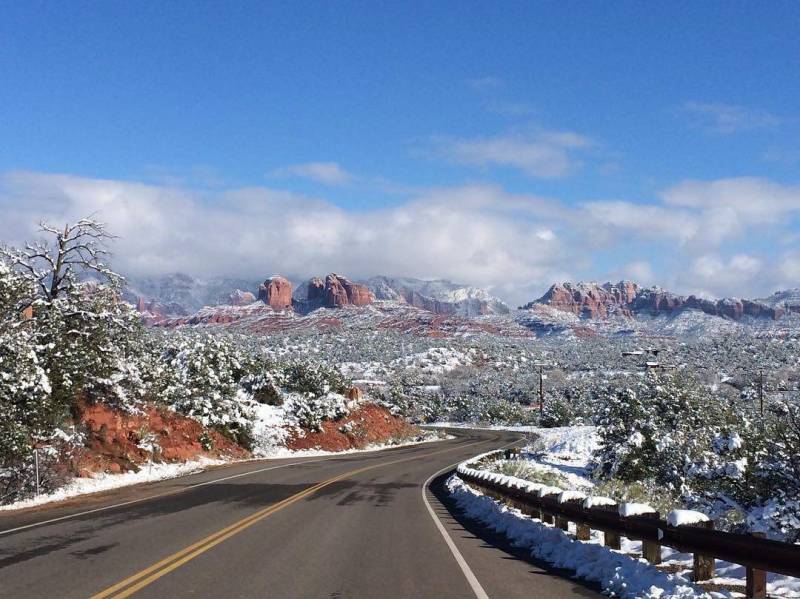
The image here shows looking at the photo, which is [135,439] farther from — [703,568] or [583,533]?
[703,568]

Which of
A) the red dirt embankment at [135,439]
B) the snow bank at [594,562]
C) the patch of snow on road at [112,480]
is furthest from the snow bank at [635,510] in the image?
the red dirt embankment at [135,439]

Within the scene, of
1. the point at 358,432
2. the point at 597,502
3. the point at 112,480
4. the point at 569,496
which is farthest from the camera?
the point at 358,432

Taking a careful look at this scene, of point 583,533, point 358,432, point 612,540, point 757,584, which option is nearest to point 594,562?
point 612,540

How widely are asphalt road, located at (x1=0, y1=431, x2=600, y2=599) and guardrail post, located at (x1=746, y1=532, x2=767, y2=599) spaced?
194 cm

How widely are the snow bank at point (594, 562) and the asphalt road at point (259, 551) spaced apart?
455 mm

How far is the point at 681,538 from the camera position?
791cm

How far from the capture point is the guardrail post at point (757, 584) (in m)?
6.70

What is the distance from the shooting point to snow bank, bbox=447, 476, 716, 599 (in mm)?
7617

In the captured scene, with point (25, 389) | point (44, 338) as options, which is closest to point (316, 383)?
point (44, 338)

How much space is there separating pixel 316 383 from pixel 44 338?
105 feet

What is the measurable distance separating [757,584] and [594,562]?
3146 millimetres

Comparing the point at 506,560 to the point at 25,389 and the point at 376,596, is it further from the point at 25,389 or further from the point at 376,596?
the point at 25,389

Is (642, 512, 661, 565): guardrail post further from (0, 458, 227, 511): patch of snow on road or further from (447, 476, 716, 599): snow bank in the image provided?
(0, 458, 227, 511): patch of snow on road

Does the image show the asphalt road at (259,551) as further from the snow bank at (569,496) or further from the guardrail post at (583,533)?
the snow bank at (569,496)
